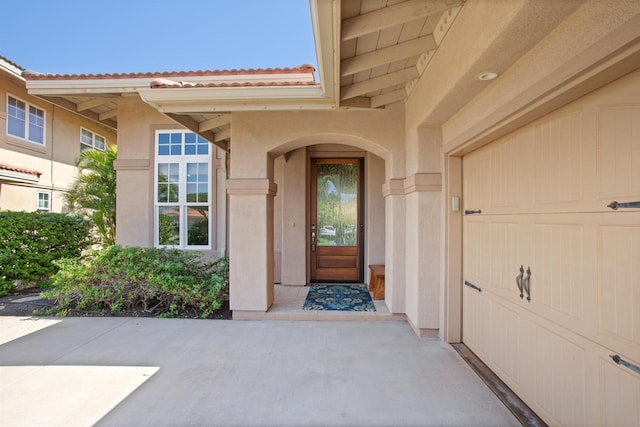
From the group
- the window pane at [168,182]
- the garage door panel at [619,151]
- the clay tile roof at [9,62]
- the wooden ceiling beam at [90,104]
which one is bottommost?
the garage door panel at [619,151]

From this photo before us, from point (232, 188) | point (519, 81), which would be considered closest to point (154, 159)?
point (232, 188)

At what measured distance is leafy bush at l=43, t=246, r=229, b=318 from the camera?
4.71 meters

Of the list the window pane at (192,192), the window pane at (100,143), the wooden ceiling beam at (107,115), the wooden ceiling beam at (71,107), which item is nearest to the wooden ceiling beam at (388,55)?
the window pane at (192,192)

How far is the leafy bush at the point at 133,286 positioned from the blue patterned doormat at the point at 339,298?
1.52m

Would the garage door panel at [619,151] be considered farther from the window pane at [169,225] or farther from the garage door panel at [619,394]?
the window pane at [169,225]

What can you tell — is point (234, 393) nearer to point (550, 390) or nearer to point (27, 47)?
point (550, 390)

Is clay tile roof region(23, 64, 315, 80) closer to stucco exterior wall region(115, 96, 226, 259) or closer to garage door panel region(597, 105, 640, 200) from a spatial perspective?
stucco exterior wall region(115, 96, 226, 259)

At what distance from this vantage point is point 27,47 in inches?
315

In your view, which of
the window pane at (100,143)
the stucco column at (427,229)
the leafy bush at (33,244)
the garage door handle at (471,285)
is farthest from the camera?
the window pane at (100,143)

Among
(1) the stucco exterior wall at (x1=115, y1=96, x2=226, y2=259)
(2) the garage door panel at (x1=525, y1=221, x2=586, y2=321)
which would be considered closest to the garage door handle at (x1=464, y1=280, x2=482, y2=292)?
(2) the garage door panel at (x1=525, y1=221, x2=586, y2=321)

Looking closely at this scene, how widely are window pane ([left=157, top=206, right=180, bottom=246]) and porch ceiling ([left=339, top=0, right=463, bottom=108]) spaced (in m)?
4.85

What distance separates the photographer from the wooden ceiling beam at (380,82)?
3.56 metres

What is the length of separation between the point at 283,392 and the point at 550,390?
2.09 m

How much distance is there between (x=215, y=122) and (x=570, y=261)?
4899mm
